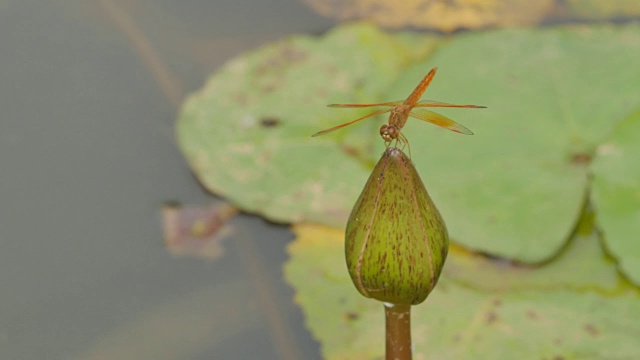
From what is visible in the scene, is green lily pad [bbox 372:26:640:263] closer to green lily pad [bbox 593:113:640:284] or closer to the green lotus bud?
green lily pad [bbox 593:113:640:284]

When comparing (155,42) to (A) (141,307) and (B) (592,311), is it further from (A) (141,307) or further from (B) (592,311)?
(B) (592,311)

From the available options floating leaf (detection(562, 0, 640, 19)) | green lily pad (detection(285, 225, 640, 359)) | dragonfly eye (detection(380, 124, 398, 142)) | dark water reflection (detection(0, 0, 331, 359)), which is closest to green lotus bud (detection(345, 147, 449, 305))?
dragonfly eye (detection(380, 124, 398, 142))

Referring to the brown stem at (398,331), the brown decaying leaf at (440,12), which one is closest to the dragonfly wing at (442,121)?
the brown stem at (398,331)

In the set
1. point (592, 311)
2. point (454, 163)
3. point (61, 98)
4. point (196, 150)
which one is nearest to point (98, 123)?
point (61, 98)

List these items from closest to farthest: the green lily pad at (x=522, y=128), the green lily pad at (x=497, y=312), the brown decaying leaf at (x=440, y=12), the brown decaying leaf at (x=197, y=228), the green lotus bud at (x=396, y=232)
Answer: the green lotus bud at (x=396, y=232)
the green lily pad at (x=497, y=312)
the green lily pad at (x=522, y=128)
the brown decaying leaf at (x=197, y=228)
the brown decaying leaf at (x=440, y=12)

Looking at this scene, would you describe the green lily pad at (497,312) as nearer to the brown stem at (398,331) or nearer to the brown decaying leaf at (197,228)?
the brown decaying leaf at (197,228)

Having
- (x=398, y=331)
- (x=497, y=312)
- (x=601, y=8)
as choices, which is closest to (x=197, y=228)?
(x=497, y=312)

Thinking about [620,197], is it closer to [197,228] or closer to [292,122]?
[292,122]
